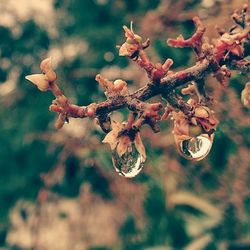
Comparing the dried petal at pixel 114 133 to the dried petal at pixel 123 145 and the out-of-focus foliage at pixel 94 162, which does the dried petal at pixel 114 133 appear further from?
the out-of-focus foliage at pixel 94 162

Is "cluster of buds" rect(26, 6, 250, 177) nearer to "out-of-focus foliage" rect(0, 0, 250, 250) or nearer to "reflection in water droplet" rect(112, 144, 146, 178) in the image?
"reflection in water droplet" rect(112, 144, 146, 178)

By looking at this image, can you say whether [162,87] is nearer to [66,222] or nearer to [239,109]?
[239,109]

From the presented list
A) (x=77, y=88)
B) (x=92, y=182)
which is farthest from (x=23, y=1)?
(x=92, y=182)

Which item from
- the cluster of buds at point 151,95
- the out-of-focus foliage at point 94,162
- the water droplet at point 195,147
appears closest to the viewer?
the cluster of buds at point 151,95

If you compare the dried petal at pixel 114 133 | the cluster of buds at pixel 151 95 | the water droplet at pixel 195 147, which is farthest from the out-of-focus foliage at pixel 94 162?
the dried petal at pixel 114 133

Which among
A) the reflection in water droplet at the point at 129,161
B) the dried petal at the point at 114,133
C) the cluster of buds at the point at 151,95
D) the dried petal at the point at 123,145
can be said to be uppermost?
the cluster of buds at the point at 151,95
